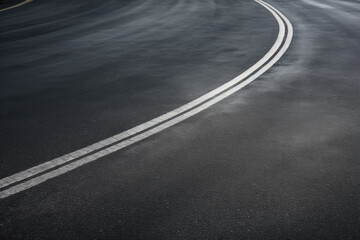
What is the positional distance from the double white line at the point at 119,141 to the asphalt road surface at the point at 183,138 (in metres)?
0.10

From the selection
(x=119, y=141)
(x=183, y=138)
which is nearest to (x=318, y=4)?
(x=183, y=138)

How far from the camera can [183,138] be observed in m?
5.97

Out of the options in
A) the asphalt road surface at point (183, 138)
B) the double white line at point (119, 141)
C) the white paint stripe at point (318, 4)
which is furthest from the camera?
the white paint stripe at point (318, 4)

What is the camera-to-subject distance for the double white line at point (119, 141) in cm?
480

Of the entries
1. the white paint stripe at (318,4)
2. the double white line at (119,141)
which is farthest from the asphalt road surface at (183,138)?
the white paint stripe at (318,4)

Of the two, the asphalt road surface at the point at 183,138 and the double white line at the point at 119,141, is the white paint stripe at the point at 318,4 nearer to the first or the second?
the asphalt road surface at the point at 183,138

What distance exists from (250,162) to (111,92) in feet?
12.1

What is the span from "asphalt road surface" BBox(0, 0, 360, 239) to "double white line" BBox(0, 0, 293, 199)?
96 millimetres

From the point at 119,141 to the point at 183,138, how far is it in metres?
0.90

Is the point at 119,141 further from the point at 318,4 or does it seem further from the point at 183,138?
the point at 318,4

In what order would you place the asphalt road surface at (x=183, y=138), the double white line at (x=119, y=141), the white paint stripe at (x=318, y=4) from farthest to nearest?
the white paint stripe at (x=318, y=4), the double white line at (x=119, y=141), the asphalt road surface at (x=183, y=138)

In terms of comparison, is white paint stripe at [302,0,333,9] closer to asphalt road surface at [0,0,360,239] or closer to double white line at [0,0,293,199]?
asphalt road surface at [0,0,360,239]

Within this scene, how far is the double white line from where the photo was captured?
4.80 meters

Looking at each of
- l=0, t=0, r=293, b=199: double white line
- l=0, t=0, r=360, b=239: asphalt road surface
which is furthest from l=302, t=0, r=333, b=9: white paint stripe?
l=0, t=0, r=293, b=199: double white line
